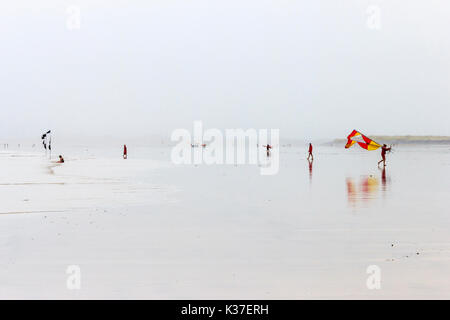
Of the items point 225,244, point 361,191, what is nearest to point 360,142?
point 361,191

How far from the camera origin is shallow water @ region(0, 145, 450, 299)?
7613mm

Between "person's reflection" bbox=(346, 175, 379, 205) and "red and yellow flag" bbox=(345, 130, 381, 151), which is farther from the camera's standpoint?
"red and yellow flag" bbox=(345, 130, 381, 151)

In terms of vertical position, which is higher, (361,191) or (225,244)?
(361,191)

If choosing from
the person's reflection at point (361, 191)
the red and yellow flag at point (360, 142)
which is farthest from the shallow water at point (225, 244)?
the red and yellow flag at point (360, 142)

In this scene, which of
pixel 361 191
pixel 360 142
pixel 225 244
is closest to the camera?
pixel 225 244

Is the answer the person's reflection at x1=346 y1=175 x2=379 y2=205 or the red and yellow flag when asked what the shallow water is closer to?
the person's reflection at x1=346 y1=175 x2=379 y2=205

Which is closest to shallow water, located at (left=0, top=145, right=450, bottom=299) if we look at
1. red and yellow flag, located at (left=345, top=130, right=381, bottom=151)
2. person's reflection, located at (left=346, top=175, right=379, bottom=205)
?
person's reflection, located at (left=346, top=175, right=379, bottom=205)

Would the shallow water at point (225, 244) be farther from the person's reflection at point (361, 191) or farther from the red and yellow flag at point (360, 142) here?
the red and yellow flag at point (360, 142)

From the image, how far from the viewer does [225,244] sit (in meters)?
10.7

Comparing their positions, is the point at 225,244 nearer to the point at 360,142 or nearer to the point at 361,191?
the point at 361,191

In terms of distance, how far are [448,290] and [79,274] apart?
596 cm

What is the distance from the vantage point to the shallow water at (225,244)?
300 inches

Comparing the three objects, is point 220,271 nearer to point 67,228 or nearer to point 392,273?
point 392,273

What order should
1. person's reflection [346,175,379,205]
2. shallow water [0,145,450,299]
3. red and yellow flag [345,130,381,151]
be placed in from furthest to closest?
1. red and yellow flag [345,130,381,151]
2. person's reflection [346,175,379,205]
3. shallow water [0,145,450,299]
